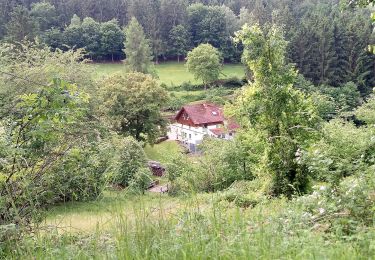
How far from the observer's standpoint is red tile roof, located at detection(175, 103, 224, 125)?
37.9m

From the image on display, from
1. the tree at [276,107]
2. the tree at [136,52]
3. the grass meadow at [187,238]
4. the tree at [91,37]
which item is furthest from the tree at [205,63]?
the grass meadow at [187,238]

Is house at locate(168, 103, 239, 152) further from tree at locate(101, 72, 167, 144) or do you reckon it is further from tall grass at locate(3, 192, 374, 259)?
tall grass at locate(3, 192, 374, 259)

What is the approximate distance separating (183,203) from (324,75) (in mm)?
50563

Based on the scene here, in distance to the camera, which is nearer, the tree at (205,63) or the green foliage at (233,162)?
the green foliage at (233,162)

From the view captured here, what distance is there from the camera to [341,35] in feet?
176

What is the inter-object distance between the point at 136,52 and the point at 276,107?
142ft

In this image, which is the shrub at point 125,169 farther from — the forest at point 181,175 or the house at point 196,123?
the house at point 196,123

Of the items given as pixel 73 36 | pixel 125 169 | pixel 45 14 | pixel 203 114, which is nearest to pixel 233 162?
pixel 125 169

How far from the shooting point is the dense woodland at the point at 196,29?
51594 millimetres

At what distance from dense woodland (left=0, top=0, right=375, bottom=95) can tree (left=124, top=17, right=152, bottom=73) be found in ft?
32.8

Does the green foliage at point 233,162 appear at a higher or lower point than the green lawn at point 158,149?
higher

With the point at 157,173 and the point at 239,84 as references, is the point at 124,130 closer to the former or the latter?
the point at 157,173

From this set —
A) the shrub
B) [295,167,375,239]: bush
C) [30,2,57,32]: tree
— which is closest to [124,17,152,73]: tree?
[30,2,57,32]: tree

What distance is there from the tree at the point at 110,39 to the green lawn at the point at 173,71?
2.06m
